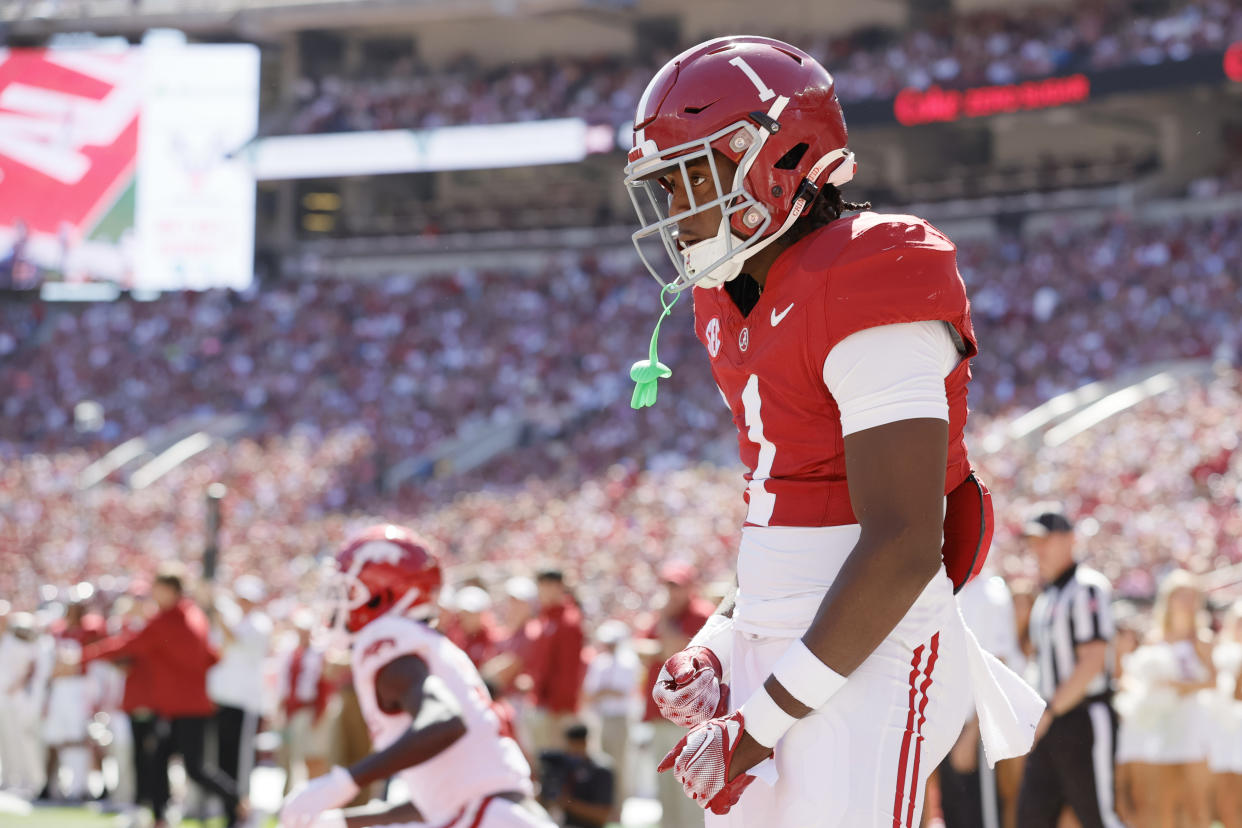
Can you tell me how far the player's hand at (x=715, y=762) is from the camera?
6.71 ft

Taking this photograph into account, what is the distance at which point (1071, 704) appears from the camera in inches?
241

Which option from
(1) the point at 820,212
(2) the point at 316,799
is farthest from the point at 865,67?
(1) the point at 820,212

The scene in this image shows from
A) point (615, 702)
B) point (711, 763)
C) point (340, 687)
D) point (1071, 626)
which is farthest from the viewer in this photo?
point (615, 702)

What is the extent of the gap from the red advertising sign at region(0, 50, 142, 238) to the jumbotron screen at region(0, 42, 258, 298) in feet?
0.07

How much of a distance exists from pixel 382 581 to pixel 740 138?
2.67 m

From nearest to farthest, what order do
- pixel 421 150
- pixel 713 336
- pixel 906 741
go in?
pixel 906 741, pixel 713 336, pixel 421 150

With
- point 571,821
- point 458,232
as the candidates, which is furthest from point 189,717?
point 458,232

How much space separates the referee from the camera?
607 cm

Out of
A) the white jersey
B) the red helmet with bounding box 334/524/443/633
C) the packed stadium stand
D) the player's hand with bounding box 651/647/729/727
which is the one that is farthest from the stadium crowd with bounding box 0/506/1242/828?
the player's hand with bounding box 651/647/729/727

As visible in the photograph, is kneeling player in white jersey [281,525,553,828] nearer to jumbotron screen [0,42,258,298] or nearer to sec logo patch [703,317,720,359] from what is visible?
sec logo patch [703,317,720,359]

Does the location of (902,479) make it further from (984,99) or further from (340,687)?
(984,99)

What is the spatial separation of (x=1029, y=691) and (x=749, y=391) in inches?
28.4

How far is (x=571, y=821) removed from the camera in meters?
7.85

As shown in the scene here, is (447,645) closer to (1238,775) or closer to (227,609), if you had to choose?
(1238,775)
